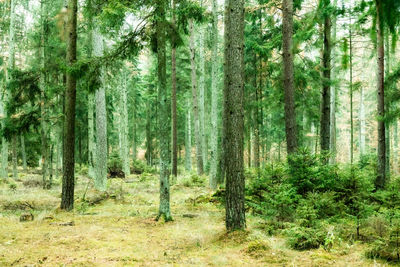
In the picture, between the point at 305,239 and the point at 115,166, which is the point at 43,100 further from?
the point at 305,239

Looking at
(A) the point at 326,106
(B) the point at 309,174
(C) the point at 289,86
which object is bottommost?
(B) the point at 309,174

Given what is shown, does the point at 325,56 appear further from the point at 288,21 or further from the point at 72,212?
the point at 72,212

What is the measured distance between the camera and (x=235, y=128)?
635 cm

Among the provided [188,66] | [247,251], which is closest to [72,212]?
[247,251]

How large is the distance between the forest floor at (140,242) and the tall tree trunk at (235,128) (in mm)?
448

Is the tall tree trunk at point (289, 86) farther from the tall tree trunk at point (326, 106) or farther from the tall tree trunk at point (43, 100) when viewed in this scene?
the tall tree trunk at point (43, 100)

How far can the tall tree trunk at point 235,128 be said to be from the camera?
20.5 feet

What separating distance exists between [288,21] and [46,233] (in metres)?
9.36

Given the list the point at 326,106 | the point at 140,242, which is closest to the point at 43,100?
the point at 140,242

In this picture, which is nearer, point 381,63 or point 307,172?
point 307,172

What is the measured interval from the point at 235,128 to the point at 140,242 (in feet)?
10.2

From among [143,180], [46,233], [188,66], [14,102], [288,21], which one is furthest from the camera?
[188,66]

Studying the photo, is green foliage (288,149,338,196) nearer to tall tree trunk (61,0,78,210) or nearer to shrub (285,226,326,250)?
shrub (285,226,326,250)

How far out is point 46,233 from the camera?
263 inches
